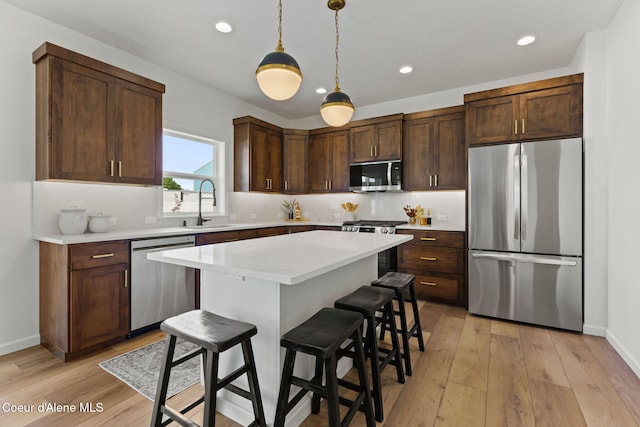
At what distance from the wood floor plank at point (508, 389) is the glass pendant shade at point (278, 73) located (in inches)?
89.2

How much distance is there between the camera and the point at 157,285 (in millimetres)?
2910

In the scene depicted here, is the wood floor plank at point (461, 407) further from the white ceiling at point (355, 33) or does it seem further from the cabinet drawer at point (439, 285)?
the white ceiling at point (355, 33)

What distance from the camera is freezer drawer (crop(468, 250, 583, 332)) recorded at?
2941 millimetres

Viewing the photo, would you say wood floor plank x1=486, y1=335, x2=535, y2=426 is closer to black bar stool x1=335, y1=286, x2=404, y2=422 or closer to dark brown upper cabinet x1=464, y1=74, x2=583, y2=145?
black bar stool x1=335, y1=286, x2=404, y2=422

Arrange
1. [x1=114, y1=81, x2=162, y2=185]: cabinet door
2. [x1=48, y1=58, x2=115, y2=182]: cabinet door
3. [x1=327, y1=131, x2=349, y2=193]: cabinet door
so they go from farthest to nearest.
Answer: [x1=327, y1=131, x2=349, y2=193]: cabinet door
[x1=114, y1=81, x2=162, y2=185]: cabinet door
[x1=48, y1=58, x2=115, y2=182]: cabinet door

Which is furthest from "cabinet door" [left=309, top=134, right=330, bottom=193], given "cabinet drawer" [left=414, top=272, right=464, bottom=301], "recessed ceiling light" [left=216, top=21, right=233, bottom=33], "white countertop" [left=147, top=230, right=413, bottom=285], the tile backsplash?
"white countertop" [left=147, top=230, right=413, bottom=285]

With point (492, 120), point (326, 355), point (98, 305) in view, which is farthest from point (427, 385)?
point (492, 120)

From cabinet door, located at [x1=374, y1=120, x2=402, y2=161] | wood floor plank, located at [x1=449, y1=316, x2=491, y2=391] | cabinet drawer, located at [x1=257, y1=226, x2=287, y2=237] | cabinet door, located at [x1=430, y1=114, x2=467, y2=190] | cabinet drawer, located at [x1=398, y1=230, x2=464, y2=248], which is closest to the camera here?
wood floor plank, located at [x1=449, y1=316, x2=491, y2=391]

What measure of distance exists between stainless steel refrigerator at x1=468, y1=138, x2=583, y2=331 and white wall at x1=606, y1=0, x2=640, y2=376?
0.84 ft

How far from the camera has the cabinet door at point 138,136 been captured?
9.55ft

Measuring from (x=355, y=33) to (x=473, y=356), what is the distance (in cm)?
307

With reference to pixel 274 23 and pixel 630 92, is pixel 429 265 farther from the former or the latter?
pixel 274 23

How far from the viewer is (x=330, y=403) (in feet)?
4.31

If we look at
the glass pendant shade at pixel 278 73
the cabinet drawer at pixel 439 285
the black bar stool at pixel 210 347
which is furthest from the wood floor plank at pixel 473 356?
the glass pendant shade at pixel 278 73
